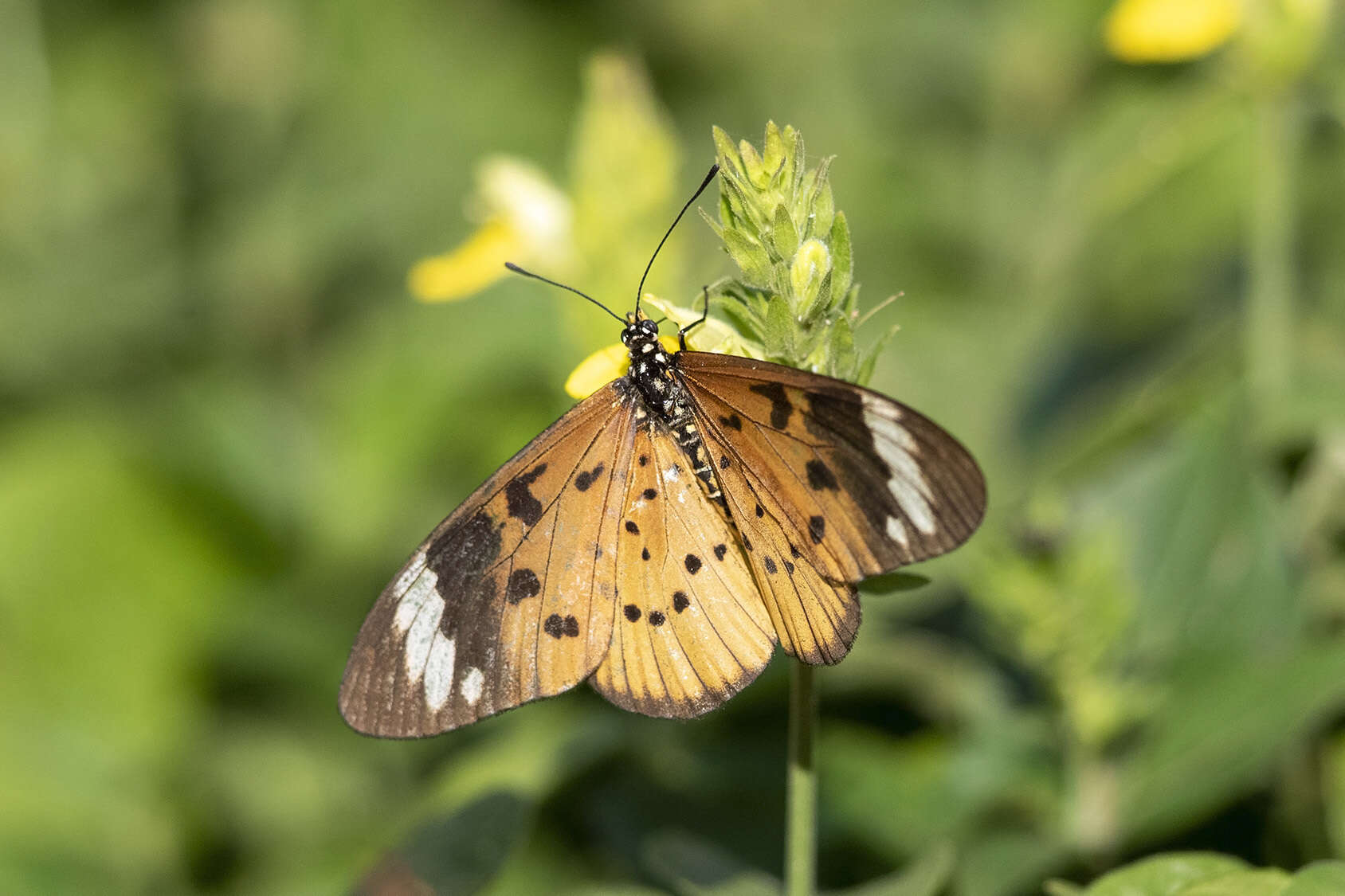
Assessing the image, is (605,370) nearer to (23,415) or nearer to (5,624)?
(5,624)

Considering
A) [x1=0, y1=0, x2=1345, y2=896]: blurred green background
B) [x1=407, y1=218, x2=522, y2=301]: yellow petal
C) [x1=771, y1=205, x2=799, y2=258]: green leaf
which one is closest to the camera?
[x1=771, y1=205, x2=799, y2=258]: green leaf

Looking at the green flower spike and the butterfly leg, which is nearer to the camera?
the green flower spike

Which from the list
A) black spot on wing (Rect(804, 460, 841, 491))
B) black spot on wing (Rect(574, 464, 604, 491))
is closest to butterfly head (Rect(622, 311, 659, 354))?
black spot on wing (Rect(574, 464, 604, 491))

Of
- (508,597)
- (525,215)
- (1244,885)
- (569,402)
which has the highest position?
(525,215)

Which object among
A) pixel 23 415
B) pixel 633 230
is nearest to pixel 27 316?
pixel 23 415

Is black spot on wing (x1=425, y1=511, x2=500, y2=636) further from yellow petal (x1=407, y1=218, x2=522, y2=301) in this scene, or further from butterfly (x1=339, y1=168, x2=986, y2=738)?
yellow petal (x1=407, y1=218, x2=522, y2=301)

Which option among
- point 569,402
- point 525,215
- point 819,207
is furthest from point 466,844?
point 525,215

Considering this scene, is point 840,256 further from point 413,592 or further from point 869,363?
point 413,592
